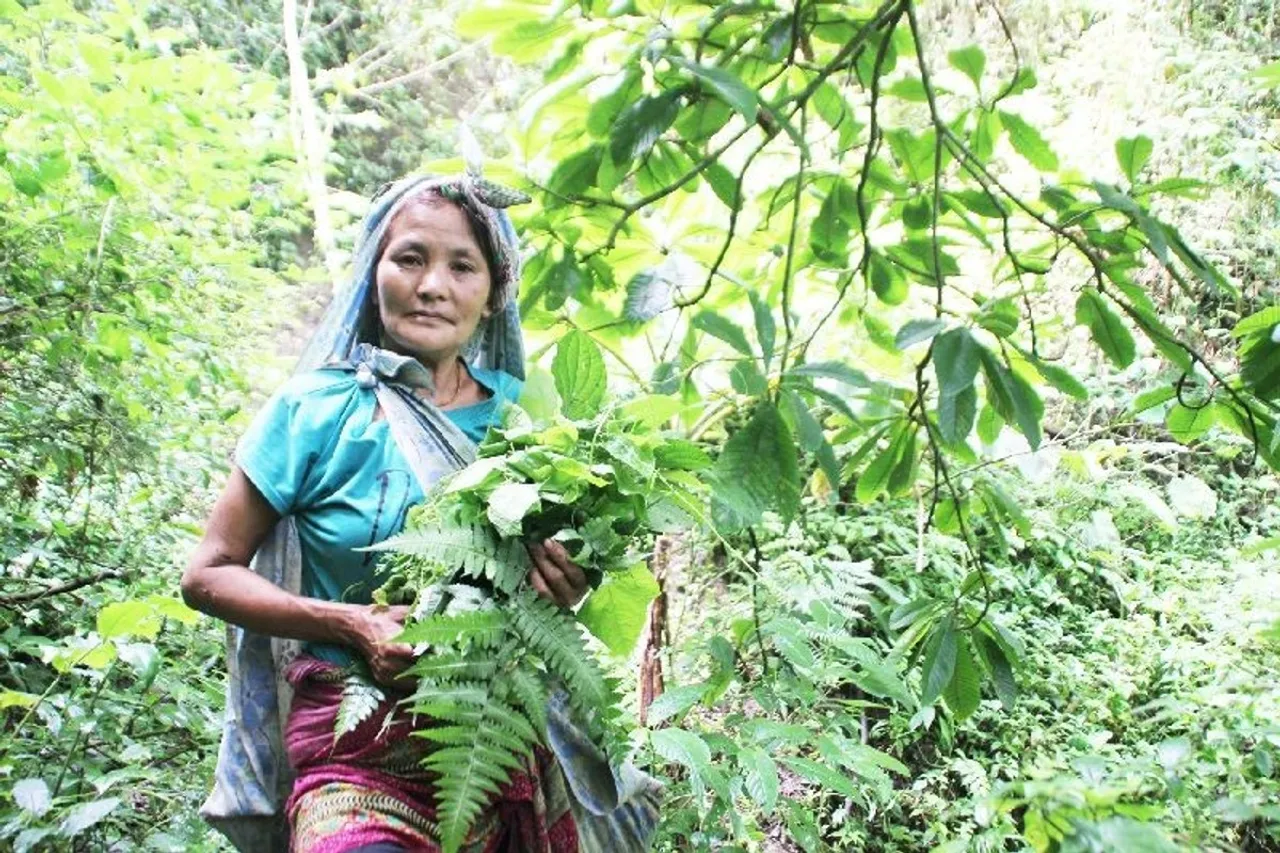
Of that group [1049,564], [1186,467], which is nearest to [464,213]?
[1049,564]

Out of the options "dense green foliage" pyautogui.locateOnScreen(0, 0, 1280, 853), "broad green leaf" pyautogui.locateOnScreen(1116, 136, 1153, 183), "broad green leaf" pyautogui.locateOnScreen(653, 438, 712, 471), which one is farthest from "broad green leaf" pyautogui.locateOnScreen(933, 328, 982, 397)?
"broad green leaf" pyautogui.locateOnScreen(1116, 136, 1153, 183)

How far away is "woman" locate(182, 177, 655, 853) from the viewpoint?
1312 millimetres

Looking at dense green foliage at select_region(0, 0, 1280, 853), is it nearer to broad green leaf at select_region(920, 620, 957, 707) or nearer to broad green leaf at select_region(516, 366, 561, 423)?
broad green leaf at select_region(920, 620, 957, 707)

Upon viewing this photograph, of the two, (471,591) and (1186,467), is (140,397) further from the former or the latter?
(1186,467)

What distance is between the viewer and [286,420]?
141cm

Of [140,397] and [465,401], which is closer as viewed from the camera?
[465,401]

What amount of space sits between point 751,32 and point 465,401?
719 millimetres

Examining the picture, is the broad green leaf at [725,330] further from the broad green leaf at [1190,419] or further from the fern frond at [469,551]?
the broad green leaf at [1190,419]

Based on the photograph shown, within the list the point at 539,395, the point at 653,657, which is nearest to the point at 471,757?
the point at 539,395

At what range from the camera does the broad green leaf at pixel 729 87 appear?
1.13 metres

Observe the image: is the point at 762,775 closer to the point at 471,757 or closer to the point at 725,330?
the point at 471,757

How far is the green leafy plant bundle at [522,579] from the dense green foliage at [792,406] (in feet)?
0.04

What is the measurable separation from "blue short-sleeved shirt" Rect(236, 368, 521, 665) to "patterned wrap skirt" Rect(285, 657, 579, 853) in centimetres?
8

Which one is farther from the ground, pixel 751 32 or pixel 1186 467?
pixel 751 32
